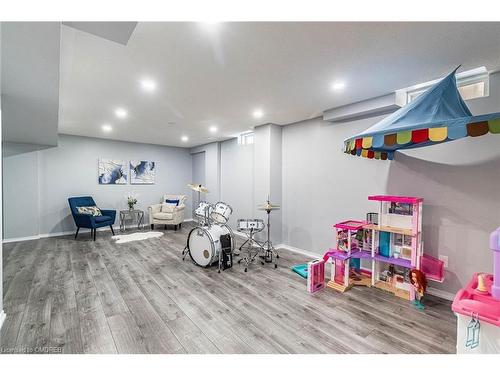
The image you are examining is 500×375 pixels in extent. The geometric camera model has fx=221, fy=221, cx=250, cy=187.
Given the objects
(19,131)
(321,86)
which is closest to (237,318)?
(321,86)

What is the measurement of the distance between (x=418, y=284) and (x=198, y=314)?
7.81ft

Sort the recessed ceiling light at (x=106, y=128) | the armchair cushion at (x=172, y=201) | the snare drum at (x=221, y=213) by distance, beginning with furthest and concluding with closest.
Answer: the armchair cushion at (x=172, y=201)
the recessed ceiling light at (x=106, y=128)
the snare drum at (x=221, y=213)

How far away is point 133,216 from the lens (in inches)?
256

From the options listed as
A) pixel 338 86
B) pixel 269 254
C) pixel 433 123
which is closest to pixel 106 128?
pixel 269 254

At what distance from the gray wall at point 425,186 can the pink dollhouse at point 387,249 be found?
0.33 m

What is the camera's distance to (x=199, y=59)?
6.93ft

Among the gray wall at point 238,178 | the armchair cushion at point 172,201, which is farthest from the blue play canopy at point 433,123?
the armchair cushion at point 172,201

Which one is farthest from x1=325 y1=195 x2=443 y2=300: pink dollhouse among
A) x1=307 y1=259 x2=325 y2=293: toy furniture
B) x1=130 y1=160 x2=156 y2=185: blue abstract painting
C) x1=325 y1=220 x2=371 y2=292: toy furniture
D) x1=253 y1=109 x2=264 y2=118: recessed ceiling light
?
x1=130 y1=160 x2=156 y2=185: blue abstract painting

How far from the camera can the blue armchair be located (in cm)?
501

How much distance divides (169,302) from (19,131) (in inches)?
164

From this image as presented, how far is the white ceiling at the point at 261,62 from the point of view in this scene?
1715 mm

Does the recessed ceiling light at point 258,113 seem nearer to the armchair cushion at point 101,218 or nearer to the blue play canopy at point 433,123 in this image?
the blue play canopy at point 433,123

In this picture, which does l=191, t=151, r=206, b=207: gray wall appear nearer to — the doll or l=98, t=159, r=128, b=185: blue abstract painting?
l=98, t=159, r=128, b=185: blue abstract painting

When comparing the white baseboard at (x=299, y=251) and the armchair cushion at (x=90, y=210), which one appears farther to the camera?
the armchair cushion at (x=90, y=210)
